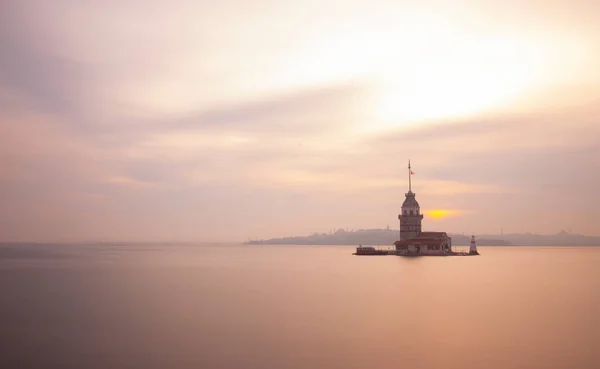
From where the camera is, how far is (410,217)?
149875 mm

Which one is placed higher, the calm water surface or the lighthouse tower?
the lighthouse tower

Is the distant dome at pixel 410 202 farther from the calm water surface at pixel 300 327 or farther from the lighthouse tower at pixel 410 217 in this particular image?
the calm water surface at pixel 300 327

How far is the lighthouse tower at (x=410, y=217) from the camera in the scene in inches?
5896

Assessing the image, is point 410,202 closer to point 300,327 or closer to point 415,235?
point 415,235

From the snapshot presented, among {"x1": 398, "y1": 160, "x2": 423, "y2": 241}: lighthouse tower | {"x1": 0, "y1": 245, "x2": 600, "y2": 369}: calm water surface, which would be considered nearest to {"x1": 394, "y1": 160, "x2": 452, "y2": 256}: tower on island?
{"x1": 398, "y1": 160, "x2": 423, "y2": 241}: lighthouse tower

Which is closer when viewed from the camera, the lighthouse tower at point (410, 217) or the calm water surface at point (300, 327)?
the calm water surface at point (300, 327)

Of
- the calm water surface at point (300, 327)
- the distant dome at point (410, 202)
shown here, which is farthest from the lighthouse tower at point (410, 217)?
the calm water surface at point (300, 327)

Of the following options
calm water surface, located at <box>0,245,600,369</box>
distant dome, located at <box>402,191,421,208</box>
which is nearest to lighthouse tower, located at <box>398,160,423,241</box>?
distant dome, located at <box>402,191,421,208</box>

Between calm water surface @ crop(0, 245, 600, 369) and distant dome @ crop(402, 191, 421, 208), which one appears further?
distant dome @ crop(402, 191, 421, 208)

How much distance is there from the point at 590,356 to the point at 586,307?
76.1ft

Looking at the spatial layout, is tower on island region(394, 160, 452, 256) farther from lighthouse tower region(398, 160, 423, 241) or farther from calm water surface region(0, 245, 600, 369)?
calm water surface region(0, 245, 600, 369)

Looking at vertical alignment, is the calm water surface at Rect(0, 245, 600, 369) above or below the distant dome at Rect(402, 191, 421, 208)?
below

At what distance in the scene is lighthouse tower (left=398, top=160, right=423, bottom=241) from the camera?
149750mm

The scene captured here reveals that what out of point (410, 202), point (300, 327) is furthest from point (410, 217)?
point (300, 327)
